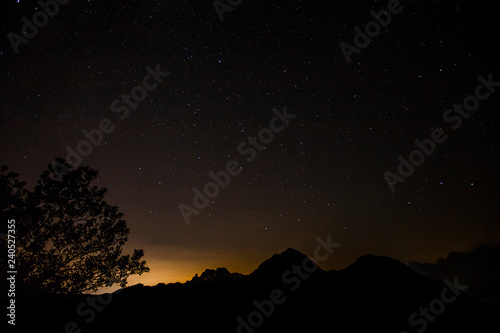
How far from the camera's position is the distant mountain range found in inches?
295

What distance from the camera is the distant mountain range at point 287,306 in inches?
295

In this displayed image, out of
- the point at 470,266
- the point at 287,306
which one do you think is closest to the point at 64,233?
the point at 287,306

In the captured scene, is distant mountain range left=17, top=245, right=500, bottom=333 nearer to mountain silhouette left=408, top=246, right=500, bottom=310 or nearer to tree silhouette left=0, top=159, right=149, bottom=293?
tree silhouette left=0, top=159, right=149, bottom=293

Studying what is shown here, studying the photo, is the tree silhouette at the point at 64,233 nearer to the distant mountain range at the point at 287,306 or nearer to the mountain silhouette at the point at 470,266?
the distant mountain range at the point at 287,306

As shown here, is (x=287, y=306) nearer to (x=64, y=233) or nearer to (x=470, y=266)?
(x=64, y=233)

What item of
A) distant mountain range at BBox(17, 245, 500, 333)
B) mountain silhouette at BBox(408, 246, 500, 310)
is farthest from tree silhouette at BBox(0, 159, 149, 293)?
mountain silhouette at BBox(408, 246, 500, 310)

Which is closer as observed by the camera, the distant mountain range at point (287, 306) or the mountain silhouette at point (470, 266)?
the distant mountain range at point (287, 306)

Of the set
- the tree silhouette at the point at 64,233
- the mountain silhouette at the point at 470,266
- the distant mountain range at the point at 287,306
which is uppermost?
the tree silhouette at the point at 64,233

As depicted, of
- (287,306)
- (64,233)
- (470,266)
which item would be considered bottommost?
(470,266)

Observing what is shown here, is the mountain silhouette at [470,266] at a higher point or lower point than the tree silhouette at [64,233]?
lower

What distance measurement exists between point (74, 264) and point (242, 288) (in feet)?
23.8

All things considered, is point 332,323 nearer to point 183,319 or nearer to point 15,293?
point 183,319

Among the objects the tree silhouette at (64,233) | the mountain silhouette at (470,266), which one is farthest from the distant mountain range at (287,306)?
the mountain silhouette at (470,266)

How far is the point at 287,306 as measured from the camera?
828 cm
